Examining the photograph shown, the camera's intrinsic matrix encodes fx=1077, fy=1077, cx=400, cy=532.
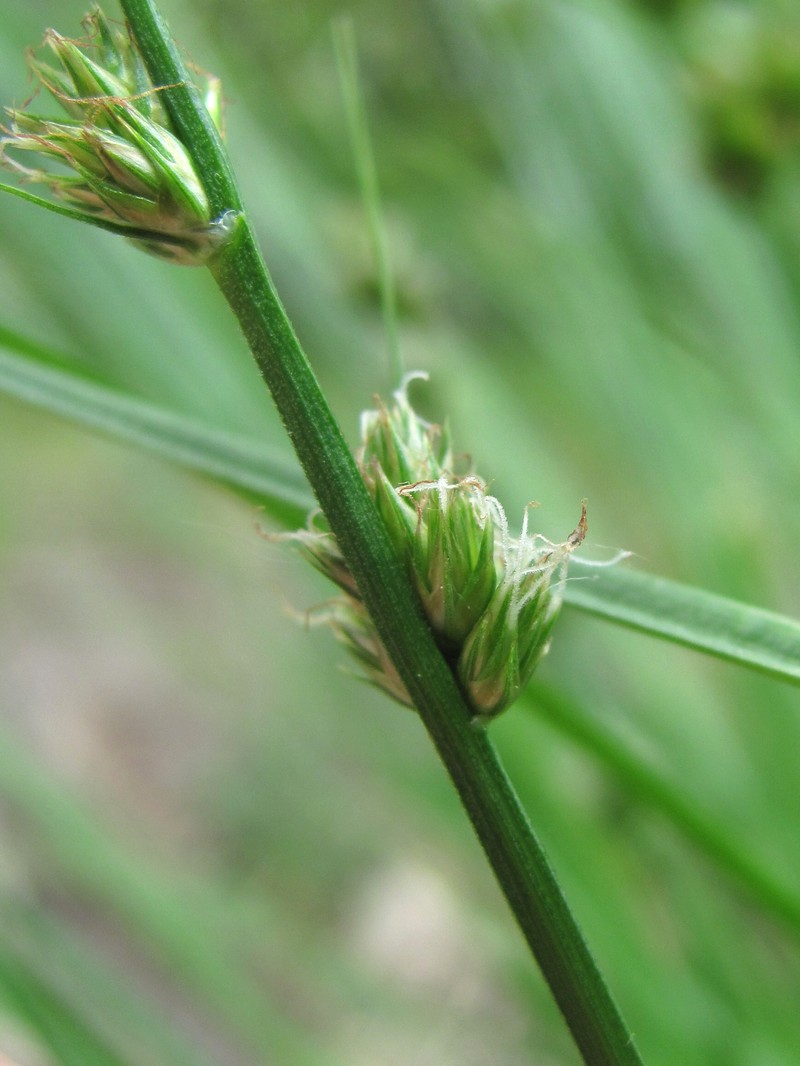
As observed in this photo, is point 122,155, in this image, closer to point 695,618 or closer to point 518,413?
point 695,618

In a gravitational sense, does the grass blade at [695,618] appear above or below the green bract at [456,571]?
below

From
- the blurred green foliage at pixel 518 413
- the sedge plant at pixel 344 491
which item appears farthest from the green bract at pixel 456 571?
the blurred green foliage at pixel 518 413

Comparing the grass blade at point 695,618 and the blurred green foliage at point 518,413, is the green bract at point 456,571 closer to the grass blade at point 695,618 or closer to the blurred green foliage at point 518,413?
the grass blade at point 695,618

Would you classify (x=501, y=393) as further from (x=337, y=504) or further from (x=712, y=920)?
(x=337, y=504)

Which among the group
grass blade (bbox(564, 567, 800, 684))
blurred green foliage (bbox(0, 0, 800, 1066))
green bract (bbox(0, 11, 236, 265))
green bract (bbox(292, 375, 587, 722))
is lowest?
blurred green foliage (bbox(0, 0, 800, 1066))

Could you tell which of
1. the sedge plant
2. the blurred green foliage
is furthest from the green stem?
the blurred green foliage

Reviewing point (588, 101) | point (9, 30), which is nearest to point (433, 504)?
point (9, 30)

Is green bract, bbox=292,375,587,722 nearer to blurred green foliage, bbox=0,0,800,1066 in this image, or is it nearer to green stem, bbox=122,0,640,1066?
green stem, bbox=122,0,640,1066
